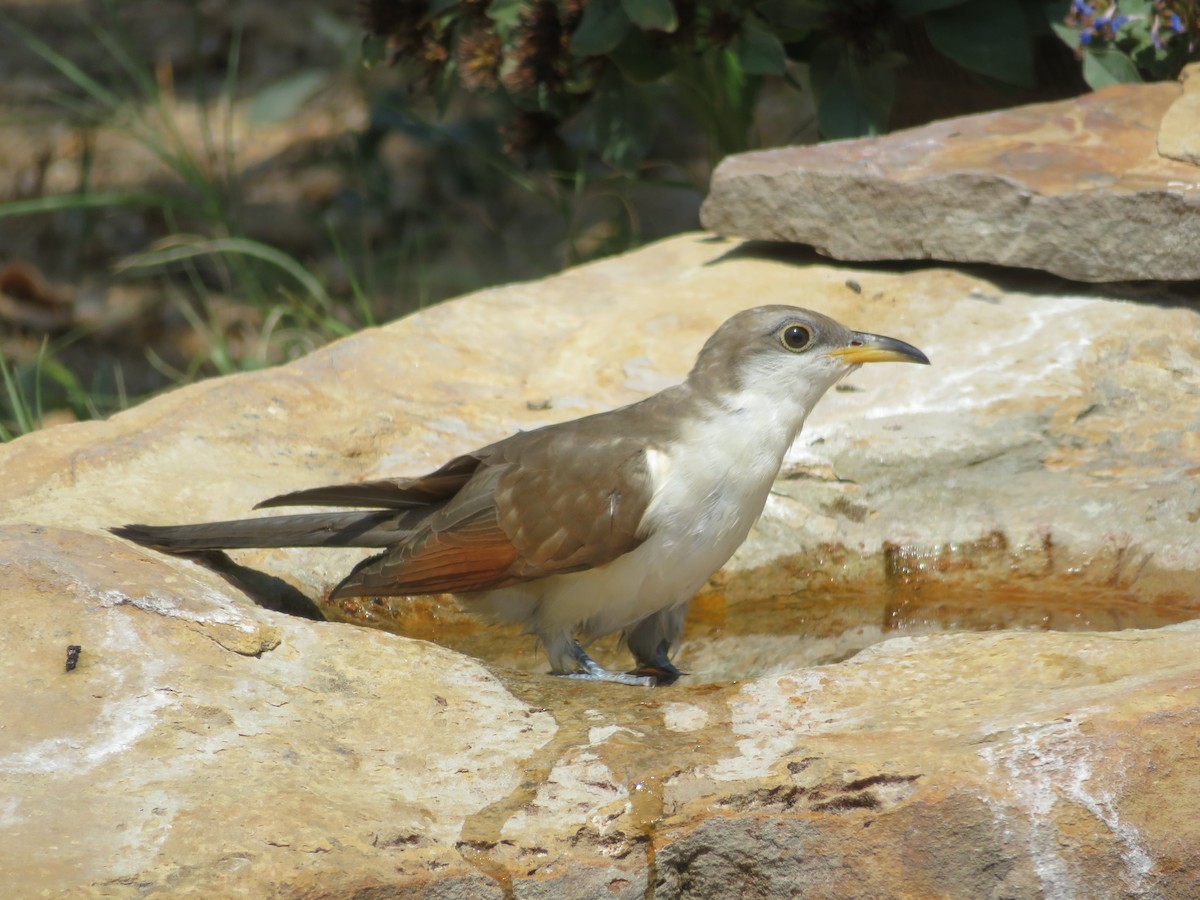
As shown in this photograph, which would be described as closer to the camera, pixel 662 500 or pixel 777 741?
pixel 777 741

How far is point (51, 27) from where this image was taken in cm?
1043

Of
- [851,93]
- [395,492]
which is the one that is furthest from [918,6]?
[395,492]

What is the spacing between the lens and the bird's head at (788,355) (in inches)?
145

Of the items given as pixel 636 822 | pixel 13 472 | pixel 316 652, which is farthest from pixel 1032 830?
pixel 13 472

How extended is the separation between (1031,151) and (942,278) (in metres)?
0.55

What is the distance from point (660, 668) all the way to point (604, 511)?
0.55 meters

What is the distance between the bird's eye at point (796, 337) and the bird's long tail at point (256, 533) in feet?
3.75

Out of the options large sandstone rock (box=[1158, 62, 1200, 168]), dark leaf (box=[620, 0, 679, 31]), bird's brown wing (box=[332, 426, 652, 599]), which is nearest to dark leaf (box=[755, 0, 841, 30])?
dark leaf (box=[620, 0, 679, 31])

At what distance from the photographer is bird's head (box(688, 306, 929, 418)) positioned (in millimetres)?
3688

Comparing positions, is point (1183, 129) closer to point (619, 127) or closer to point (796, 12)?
point (796, 12)

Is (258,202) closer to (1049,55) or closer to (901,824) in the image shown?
(1049,55)

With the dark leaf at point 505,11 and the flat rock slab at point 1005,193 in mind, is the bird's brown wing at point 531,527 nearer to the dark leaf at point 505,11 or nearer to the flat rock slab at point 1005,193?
the flat rock slab at point 1005,193

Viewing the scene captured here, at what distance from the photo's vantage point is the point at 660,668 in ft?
12.3

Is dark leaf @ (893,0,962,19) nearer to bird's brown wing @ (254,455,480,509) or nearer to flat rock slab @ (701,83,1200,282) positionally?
flat rock slab @ (701,83,1200,282)
